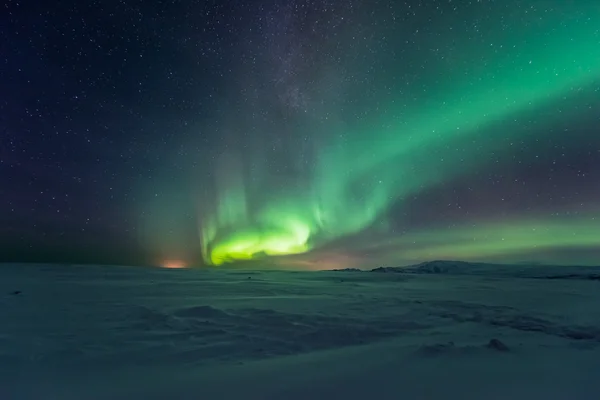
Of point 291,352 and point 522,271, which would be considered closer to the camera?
point 291,352

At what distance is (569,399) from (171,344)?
→ 136 inches

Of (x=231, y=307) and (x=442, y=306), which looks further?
(x=442, y=306)

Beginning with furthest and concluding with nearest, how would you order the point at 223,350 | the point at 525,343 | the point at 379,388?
1. the point at 525,343
2. the point at 223,350
3. the point at 379,388

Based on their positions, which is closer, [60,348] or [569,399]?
[569,399]

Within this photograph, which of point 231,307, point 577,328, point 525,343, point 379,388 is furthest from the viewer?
point 231,307

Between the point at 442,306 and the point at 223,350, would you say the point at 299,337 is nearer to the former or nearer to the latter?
the point at 223,350

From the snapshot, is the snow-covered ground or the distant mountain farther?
the distant mountain

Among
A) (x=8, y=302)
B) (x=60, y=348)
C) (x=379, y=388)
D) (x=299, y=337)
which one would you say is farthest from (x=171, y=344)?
(x=8, y=302)

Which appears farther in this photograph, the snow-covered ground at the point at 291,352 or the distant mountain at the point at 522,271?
the distant mountain at the point at 522,271

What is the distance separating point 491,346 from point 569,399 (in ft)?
5.01

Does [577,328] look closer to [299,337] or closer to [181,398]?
[299,337]

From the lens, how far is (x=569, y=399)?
2.63 meters

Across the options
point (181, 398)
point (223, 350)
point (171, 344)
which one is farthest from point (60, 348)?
point (181, 398)

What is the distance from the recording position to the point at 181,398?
103 inches
